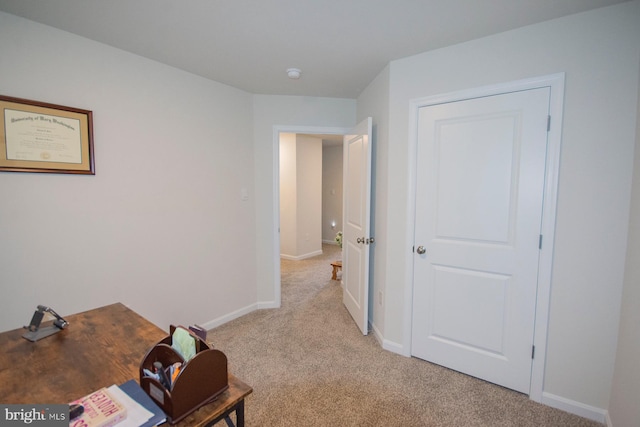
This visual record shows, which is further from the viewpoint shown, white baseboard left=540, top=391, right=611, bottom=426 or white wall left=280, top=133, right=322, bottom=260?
white wall left=280, top=133, right=322, bottom=260

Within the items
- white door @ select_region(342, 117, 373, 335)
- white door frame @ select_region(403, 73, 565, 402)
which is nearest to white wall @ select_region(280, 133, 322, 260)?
white door @ select_region(342, 117, 373, 335)

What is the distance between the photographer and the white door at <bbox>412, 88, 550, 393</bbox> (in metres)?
1.81

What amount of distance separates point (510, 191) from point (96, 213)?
276 cm

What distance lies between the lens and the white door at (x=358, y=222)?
2590 mm

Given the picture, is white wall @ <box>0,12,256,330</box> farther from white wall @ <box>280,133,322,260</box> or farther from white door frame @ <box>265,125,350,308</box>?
white wall @ <box>280,133,322,260</box>

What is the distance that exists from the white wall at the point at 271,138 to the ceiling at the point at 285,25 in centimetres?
73

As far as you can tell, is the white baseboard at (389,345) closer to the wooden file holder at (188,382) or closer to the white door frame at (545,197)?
the white door frame at (545,197)

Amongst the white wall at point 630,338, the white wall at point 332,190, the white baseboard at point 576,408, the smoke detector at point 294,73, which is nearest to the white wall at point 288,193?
the white wall at point 332,190

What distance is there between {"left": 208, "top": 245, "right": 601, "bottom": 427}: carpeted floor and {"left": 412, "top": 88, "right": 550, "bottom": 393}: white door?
0.20 m

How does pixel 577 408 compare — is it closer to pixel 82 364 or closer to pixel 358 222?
pixel 358 222

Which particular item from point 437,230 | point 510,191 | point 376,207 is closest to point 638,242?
point 510,191

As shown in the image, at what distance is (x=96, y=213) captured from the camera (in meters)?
1.99

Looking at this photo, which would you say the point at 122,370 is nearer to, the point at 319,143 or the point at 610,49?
the point at 610,49

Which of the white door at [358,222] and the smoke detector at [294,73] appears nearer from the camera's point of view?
the smoke detector at [294,73]
